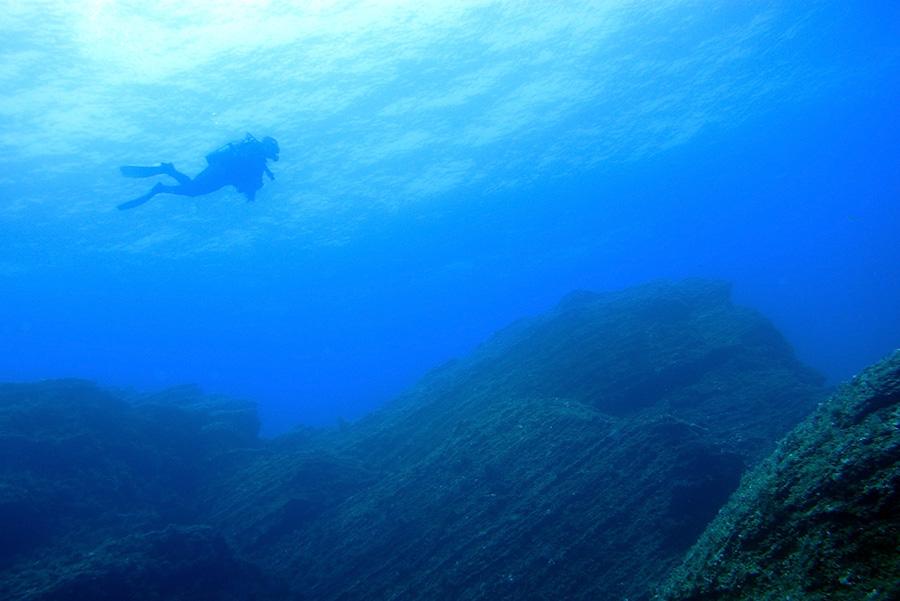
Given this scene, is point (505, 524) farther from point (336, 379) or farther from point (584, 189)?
point (336, 379)

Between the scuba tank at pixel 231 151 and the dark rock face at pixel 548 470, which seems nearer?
the dark rock face at pixel 548 470

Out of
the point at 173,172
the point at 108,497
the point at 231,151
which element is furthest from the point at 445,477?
the point at 173,172

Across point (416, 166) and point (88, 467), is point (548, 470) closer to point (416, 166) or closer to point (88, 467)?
point (88, 467)

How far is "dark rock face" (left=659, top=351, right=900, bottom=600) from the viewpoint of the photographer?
7.91 feet

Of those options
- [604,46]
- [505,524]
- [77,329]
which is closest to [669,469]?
[505,524]

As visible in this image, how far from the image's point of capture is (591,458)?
394 inches

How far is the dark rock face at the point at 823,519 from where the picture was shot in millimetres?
2412

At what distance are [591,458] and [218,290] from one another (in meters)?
60.0

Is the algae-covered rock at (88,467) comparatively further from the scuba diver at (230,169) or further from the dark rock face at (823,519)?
the dark rock face at (823,519)

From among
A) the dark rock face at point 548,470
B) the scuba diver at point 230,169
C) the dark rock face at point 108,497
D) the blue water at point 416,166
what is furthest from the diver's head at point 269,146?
the blue water at point 416,166

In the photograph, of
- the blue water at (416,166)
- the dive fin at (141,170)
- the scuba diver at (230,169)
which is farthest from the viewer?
the blue water at (416,166)

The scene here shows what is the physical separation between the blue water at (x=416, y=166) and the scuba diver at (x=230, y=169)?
1192cm

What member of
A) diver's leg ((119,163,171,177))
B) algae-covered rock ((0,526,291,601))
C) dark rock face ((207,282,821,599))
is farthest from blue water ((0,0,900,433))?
algae-covered rock ((0,526,291,601))

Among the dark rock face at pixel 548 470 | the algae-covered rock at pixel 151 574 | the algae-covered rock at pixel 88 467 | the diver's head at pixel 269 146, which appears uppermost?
the diver's head at pixel 269 146
